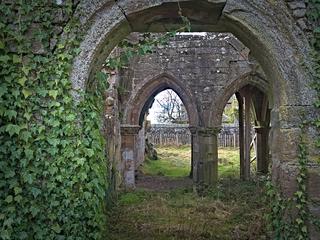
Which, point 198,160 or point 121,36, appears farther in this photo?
Answer: point 198,160

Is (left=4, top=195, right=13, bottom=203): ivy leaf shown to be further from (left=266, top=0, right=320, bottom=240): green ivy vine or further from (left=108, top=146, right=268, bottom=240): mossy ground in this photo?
(left=266, top=0, right=320, bottom=240): green ivy vine

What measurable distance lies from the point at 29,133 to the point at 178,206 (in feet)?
17.2

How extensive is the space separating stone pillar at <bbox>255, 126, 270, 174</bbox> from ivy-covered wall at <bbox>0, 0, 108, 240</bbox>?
38.3 feet

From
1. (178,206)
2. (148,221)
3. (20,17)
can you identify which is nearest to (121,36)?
(20,17)

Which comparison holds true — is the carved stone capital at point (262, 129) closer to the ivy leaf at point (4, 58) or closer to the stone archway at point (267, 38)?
the stone archway at point (267, 38)

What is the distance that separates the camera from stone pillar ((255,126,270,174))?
1442 centimetres

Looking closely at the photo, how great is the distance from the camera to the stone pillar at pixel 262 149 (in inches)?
568

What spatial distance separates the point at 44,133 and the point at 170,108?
107ft

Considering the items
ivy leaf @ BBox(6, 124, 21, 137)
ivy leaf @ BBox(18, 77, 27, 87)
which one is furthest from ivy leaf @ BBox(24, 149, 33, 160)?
ivy leaf @ BBox(18, 77, 27, 87)

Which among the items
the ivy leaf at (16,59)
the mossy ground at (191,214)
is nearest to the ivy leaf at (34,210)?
the ivy leaf at (16,59)

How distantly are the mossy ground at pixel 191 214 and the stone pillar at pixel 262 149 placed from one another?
2.96 meters

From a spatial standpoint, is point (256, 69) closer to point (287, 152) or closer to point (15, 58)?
point (287, 152)

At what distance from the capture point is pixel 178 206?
8203 mm

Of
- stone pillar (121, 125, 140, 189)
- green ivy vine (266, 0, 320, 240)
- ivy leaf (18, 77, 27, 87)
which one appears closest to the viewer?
ivy leaf (18, 77, 27, 87)
